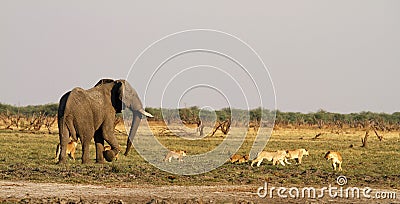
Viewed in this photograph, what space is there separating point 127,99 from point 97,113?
1670 millimetres

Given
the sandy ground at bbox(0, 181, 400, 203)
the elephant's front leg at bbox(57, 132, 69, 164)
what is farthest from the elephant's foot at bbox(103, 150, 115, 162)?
the sandy ground at bbox(0, 181, 400, 203)

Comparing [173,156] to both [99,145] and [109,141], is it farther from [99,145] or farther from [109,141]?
[99,145]

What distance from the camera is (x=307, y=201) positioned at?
15797 mm

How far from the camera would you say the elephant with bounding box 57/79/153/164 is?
2494 cm

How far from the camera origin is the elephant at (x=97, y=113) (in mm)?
24938

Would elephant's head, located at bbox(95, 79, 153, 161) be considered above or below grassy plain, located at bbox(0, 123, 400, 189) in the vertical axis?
above

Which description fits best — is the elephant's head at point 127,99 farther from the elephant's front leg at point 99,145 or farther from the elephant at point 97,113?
the elephant's front leg at point 99,145

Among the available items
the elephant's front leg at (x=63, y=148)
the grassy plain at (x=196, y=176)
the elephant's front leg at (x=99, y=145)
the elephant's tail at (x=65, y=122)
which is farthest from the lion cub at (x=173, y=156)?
the elephant's front leg at (x=63, y=148)

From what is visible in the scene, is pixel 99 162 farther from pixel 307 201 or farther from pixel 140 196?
pixel 307 201

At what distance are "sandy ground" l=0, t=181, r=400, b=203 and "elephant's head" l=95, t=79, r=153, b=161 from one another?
867 centimetres

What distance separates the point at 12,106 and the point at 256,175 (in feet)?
318

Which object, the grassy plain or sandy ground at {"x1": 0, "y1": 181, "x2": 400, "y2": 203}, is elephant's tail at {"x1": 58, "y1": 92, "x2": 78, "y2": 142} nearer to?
the grassy plain

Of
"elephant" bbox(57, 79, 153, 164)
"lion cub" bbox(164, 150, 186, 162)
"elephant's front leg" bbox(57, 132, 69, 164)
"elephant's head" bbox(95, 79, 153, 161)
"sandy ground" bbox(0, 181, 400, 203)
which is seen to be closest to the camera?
"sandy ground" bbox(0, 181, 400, 203)

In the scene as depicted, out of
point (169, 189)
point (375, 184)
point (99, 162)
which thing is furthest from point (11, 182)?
point (375, 184)
